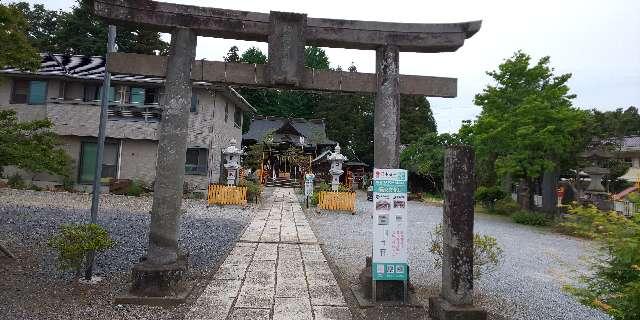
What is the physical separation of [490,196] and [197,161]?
1719cm

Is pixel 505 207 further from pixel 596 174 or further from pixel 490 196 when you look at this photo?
pixel 596 174

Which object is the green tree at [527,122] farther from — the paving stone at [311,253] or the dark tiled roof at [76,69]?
the dark tiled roof at [76,69]

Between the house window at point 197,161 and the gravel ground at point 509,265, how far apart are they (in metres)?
8.19

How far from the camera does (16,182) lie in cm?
1881

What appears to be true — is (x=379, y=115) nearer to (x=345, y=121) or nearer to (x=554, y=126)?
(x=554, y=126)

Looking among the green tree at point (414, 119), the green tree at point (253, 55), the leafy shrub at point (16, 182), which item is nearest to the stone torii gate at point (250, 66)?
the leafy shrub at point (16, 182)

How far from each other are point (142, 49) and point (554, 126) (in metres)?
32.7

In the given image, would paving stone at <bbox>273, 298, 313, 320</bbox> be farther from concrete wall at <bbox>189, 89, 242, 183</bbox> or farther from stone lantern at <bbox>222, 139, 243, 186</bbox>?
concrete wall at <bbox>189, 89, 242, 183</bbox>

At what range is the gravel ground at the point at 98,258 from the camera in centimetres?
513

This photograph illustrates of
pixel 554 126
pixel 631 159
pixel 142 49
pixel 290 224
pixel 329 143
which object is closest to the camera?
pixel 290 224

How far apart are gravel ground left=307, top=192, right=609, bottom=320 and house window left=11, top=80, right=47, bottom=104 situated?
15631mm

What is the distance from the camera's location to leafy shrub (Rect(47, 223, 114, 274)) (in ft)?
18.5

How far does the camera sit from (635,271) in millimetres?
3807

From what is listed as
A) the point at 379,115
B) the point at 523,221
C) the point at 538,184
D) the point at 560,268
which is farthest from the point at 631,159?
the point at 379,115
